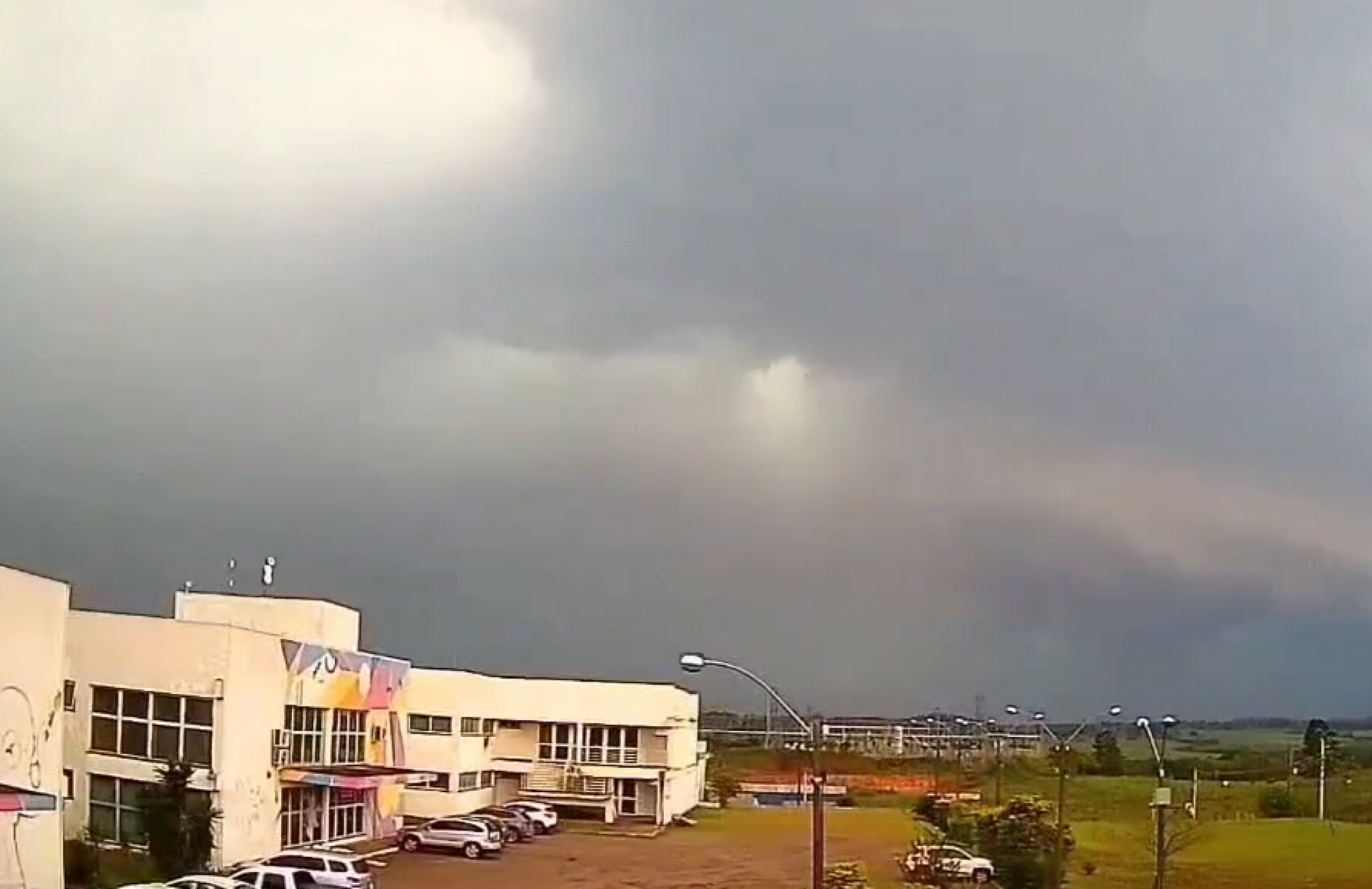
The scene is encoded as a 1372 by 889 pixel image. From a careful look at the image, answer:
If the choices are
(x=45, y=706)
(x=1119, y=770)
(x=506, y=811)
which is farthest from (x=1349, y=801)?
(x=45, y=706)

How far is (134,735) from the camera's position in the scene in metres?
31.9

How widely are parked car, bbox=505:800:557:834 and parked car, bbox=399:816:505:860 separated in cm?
537

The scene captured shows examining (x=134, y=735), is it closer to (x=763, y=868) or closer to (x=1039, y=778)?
(x=763, y=868)

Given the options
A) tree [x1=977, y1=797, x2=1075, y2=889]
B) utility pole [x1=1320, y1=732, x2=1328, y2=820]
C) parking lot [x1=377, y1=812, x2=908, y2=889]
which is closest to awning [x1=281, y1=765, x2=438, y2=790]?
parking lot [x1=377, y1=812, x2=908, y2=889]

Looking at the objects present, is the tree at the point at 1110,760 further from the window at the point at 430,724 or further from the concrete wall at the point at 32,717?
the concrete wall at the point at 32,717

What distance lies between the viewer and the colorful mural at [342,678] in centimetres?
3712

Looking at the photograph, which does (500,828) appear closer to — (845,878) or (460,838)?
(460,838)

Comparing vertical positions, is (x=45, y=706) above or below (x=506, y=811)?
above

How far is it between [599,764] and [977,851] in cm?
1896

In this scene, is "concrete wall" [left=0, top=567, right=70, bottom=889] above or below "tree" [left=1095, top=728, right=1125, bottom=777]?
above

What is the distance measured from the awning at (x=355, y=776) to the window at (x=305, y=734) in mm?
244

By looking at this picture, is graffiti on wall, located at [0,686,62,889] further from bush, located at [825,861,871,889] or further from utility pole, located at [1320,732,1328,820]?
utility pole, located at [1320,732,1328,820]

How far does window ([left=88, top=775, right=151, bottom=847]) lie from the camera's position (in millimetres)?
31734

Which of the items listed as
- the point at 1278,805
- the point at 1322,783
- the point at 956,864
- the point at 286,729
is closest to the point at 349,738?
the point at 286,729
